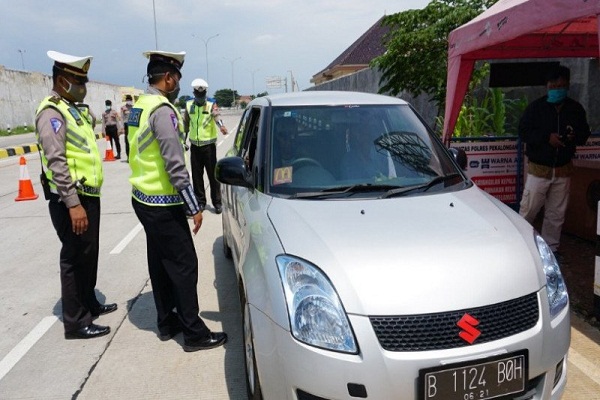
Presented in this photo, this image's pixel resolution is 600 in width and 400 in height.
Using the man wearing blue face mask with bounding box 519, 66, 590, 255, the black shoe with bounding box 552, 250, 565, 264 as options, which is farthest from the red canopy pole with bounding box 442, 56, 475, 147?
the black shoe with bounding box 552, 250, 565, 264

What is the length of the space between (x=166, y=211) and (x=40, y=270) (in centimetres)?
293

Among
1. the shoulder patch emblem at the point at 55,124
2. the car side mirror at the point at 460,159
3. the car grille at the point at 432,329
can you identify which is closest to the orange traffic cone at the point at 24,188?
the shoulder patch emblem at the point at 55,124

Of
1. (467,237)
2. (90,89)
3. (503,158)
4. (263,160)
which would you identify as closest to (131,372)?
(263,160)

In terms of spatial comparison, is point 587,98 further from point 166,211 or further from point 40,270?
point 40,270

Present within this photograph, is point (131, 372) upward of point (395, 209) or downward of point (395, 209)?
downward

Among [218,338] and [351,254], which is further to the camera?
[218,338]

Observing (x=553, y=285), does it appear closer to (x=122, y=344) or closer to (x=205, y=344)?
(x=205, y=344)

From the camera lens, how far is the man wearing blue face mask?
4.87 m

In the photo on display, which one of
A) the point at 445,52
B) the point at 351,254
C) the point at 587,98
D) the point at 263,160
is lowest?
the point at 351,254

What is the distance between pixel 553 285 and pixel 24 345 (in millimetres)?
3625

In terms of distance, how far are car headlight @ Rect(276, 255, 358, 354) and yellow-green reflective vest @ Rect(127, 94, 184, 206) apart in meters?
1.41

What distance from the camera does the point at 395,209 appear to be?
268 centimetres

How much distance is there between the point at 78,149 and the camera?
11.9 feet

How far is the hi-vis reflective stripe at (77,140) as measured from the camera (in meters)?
3.56
